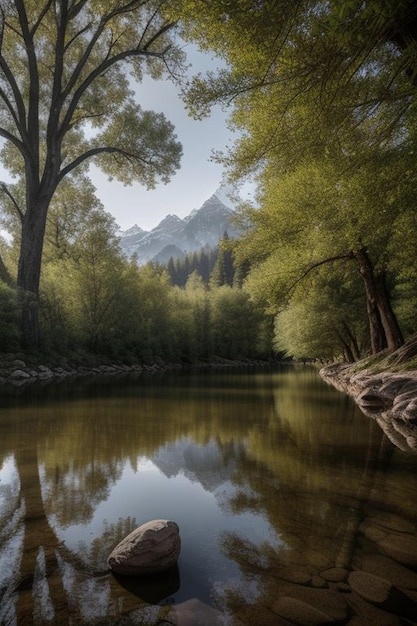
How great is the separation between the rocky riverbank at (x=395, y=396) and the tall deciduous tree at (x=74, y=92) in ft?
53.4

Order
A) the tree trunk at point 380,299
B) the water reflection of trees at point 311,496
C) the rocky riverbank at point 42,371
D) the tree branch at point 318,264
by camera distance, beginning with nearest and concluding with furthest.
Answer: the water reflection of trees at point 311,496 < the tree branch at point 318,264 < the tree trunk at point 380,299 < the rocky riverbank at point 42,371

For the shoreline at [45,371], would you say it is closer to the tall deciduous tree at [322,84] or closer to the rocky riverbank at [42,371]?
the rocky riverbank at [42,371]

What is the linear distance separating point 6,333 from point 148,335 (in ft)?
71.0

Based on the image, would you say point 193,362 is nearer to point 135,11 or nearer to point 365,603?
point 135,11

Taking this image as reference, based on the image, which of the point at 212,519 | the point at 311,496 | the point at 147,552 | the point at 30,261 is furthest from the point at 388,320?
the point at 30,261

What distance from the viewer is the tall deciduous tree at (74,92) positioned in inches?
757

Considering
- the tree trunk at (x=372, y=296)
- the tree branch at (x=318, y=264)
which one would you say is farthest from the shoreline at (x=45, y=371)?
the tree trunk at (x=372, y=296)

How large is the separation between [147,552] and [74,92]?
81.5 feet

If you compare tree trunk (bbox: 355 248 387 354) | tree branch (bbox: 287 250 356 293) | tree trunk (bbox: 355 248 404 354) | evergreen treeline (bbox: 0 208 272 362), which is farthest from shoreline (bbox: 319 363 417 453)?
evergreen treeline (bbox: 0 208 272 362)

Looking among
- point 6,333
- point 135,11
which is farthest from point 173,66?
point 6,333

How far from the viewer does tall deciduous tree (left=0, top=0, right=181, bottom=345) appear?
19219 millimetres

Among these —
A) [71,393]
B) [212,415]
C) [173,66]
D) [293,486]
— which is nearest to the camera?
[293,486]

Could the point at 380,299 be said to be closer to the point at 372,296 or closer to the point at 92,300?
the point at 372,296

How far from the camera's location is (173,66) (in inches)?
822
